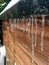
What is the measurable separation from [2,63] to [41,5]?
618cm

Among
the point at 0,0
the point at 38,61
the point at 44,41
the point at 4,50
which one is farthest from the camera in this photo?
the point at 0,0

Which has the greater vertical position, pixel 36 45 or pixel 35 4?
pixel 35 4

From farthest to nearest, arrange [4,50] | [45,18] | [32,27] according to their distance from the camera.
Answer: [4,50] → [32,27] → [45,18]

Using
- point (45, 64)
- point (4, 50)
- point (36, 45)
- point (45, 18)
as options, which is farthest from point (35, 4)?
point (4, 50)

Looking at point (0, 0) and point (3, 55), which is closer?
point (3, 55)

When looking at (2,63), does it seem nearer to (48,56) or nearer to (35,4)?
(48,56)

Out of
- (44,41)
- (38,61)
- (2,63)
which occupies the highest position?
(44,41)

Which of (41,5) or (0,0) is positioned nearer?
(41,5)

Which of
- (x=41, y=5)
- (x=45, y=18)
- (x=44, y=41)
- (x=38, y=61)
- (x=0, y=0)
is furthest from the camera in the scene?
(x=0, y=0)

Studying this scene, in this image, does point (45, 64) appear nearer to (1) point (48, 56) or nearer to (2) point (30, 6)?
(1) point (48, 56)

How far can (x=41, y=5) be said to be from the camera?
122 cm

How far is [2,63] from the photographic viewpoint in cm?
727

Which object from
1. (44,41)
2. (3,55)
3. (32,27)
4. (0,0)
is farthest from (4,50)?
(44,41)

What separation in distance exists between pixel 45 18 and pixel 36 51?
0.51 metres
